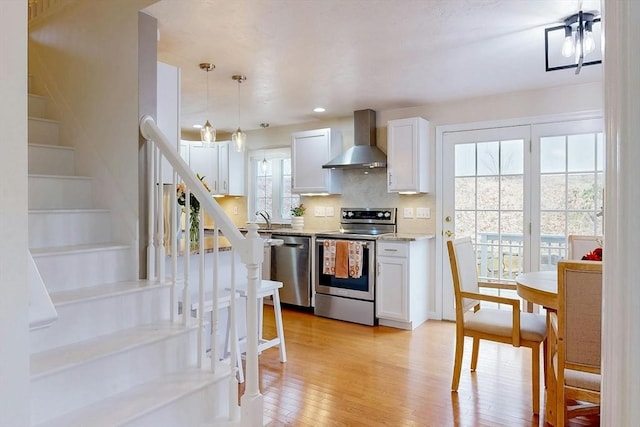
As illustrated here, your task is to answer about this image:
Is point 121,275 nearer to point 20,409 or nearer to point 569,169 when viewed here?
point 20,409

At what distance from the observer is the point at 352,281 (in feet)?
14.0

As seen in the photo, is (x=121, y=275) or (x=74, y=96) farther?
(x=74, y=96)

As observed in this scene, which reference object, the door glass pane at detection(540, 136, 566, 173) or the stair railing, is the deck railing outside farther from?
the stair railing

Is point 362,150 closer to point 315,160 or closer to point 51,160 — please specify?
point 315,160

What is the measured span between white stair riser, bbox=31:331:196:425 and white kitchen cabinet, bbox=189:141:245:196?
3870 mm

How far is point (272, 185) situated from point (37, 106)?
11.0 feet

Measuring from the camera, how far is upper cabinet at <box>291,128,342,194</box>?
15.9ft

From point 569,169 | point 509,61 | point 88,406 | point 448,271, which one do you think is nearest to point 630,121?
point 88,406

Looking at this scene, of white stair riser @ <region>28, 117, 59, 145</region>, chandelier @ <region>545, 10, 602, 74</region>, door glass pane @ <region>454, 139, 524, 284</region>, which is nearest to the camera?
chandelier @ <region>545, 10, 602, 74</region>

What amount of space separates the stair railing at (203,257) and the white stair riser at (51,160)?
694 millimetres

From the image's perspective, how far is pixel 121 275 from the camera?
87.3 inches

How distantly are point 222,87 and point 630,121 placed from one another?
11.9 feet

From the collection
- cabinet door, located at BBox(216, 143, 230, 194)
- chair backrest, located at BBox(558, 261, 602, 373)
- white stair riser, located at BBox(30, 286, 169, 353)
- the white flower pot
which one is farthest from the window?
chair backrest, located at BBox(558, 261, 602, 373)

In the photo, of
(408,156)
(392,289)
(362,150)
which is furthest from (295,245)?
(408,156)
